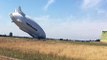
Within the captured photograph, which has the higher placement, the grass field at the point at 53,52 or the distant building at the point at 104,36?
the distant building at the point at 104,36

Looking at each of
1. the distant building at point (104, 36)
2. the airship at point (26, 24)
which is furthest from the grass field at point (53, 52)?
the airship at point (26, 24)

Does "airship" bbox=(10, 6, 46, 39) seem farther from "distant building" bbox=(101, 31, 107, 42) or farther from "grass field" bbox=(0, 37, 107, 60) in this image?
"grass field" bbox=(0, 37, 107, 60)

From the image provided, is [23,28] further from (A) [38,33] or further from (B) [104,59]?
(B) [104,59]

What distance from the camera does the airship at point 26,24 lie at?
12812 centimetres

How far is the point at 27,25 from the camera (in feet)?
421

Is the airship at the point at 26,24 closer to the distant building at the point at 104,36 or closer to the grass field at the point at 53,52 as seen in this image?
the distant building at the point at 104,36

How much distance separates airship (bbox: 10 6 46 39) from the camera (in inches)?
5044

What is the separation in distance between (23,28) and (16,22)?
3.72m

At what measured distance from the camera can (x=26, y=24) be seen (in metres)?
→ 128

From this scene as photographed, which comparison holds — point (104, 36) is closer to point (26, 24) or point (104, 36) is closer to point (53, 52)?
point (26, 24)

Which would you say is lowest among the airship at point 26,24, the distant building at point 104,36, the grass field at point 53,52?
the grass field at point 53,52

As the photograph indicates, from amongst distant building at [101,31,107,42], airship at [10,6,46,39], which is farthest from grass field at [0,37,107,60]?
airship at [10,6,46,39]

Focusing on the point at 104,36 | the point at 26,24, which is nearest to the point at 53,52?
the point at 104,36

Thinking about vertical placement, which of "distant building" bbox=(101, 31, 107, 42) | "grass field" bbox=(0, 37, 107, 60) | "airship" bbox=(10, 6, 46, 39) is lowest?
"grass field" bbox=(0, 37, 107, 60)
